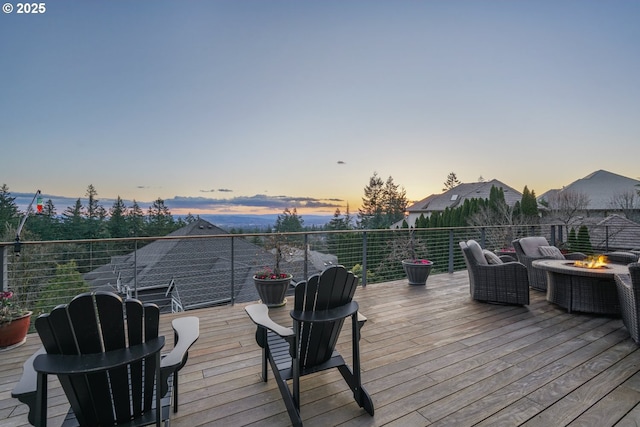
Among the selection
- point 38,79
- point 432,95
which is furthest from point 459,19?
point 38,79

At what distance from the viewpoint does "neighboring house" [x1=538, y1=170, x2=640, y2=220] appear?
59.0ft

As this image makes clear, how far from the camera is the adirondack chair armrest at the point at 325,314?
1.78 meters

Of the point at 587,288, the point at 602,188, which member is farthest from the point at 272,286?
the point at 602,188

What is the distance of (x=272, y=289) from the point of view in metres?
4.22

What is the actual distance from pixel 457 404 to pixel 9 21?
8.41 metres

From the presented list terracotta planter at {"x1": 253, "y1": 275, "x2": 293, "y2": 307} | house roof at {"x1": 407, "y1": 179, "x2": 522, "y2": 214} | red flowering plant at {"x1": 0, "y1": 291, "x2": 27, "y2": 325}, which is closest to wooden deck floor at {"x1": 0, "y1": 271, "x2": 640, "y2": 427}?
red flowering plant at {"x1": 0, "y1": 291, "x2": 27, "y2": 325}

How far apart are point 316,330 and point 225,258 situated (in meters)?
3.56

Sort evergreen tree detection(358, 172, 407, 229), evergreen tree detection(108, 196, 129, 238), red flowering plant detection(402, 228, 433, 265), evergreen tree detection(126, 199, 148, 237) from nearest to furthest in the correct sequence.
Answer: red flowering plant detection(402, 228, 433, 265) → evergreen tree detection(108, 196, 129, 238) → evergreen tree detection(126, 199, 148, 237) → evergreen tree detection(358, 172, 407, 229)

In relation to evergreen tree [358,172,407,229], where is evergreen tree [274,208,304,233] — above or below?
below

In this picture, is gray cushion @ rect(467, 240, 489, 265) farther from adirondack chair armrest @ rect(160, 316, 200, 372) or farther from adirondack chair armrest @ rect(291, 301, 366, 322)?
adirondack chair armrest @ rect(160, 316, 200, 372)

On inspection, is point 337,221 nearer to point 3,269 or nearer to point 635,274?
point 635,274

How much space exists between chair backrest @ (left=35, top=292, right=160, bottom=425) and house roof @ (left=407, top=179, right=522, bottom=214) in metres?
21.0

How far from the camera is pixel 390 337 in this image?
3111 mm

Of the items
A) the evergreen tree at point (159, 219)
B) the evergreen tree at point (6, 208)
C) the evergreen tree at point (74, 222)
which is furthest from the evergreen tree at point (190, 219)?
the evergreen tree at point (6, 208)
